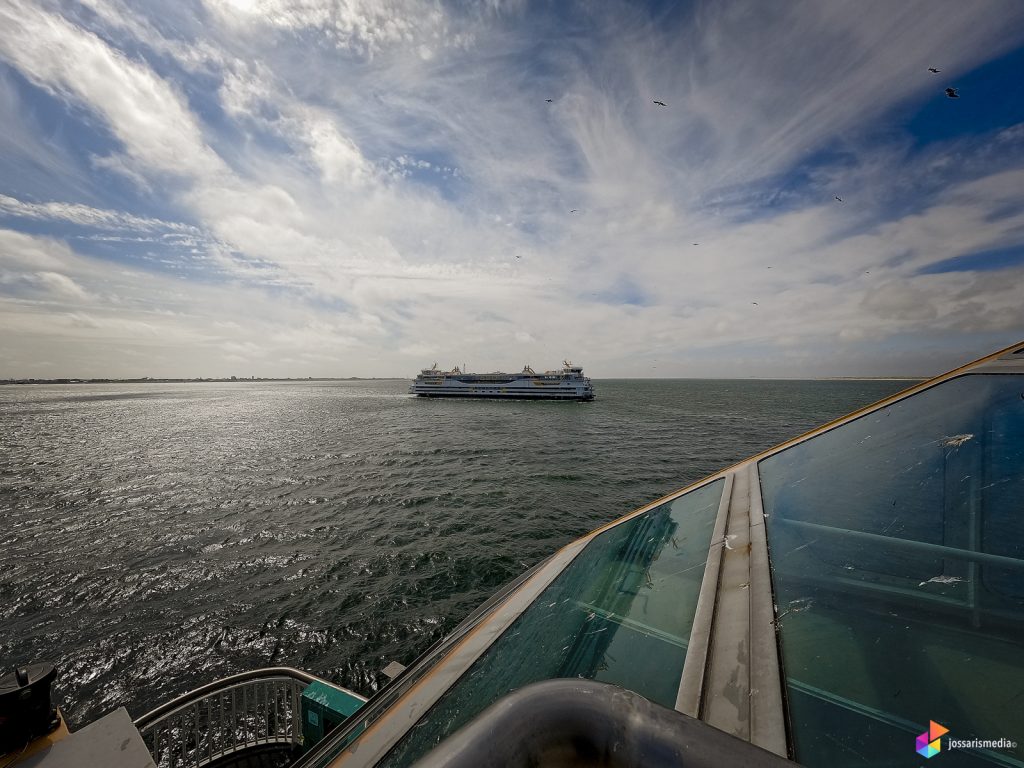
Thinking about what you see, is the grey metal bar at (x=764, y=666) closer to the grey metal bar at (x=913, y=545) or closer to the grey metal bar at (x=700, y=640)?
the grey metal bar at (x=700, y=640)

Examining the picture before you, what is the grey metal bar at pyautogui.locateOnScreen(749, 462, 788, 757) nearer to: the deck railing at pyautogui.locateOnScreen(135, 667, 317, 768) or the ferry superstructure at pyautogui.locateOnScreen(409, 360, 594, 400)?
the deck railing at pyautogui.locateOnScreen(135, 667, 317, 768)

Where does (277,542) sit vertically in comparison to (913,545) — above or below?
below

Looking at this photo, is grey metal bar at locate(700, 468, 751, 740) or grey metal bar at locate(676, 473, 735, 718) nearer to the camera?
A: grey metal bar at locate(700, 468, 751, 740)

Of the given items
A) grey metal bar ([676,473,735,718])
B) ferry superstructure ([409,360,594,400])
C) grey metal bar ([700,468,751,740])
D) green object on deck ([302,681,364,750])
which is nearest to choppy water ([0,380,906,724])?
green object on deck ([302,681,364,750])

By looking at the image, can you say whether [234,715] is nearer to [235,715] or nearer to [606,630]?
[235,715]

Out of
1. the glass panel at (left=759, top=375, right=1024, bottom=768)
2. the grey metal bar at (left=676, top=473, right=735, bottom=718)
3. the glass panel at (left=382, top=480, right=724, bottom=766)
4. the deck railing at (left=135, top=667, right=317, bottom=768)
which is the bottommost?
the deck railing at (left=135, top=667, right=317, bottom=768)

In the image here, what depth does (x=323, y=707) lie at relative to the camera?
190 inches

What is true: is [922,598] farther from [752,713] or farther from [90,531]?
[90,531]

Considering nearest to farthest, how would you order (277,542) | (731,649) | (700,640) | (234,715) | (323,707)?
1. (731,649)
2. (700,640)
3. (323,707)
4. (234,715)
5. (277,542)

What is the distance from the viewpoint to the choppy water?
902cm

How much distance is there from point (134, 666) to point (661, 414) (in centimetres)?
5407

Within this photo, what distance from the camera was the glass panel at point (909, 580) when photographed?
1215mm

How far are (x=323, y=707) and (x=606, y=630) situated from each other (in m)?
4.84

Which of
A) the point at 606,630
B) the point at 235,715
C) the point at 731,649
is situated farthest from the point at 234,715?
the point at 731,649
